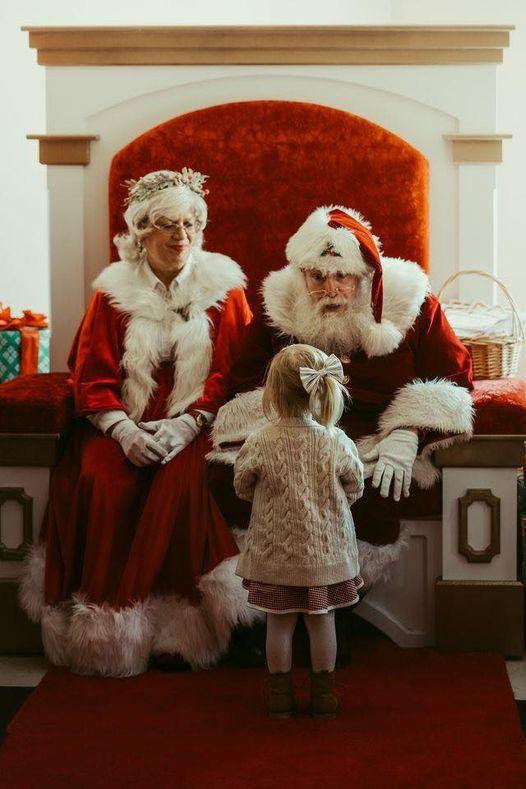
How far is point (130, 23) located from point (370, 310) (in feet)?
9.82

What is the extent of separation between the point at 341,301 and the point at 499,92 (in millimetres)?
2618

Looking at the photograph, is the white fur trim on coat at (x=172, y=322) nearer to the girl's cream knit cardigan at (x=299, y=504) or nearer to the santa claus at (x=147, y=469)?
the santa claus at (x=147, y=469)

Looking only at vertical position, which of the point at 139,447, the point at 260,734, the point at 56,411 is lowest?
the point at 260,734

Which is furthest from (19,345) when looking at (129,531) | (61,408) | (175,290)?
(129,531)

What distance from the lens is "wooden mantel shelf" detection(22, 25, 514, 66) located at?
14.1 feet

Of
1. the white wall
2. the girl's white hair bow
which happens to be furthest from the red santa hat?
the white wall

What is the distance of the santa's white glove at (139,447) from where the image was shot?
3.38 meters

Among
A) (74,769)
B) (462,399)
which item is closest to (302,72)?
(462,399)

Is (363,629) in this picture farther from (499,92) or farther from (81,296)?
(499,92)

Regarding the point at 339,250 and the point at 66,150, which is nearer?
the point at 339,250

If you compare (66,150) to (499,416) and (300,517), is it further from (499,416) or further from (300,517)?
(300,517)

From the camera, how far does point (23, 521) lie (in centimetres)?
349

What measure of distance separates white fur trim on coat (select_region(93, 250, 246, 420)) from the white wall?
2.14 m

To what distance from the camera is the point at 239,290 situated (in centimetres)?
386
